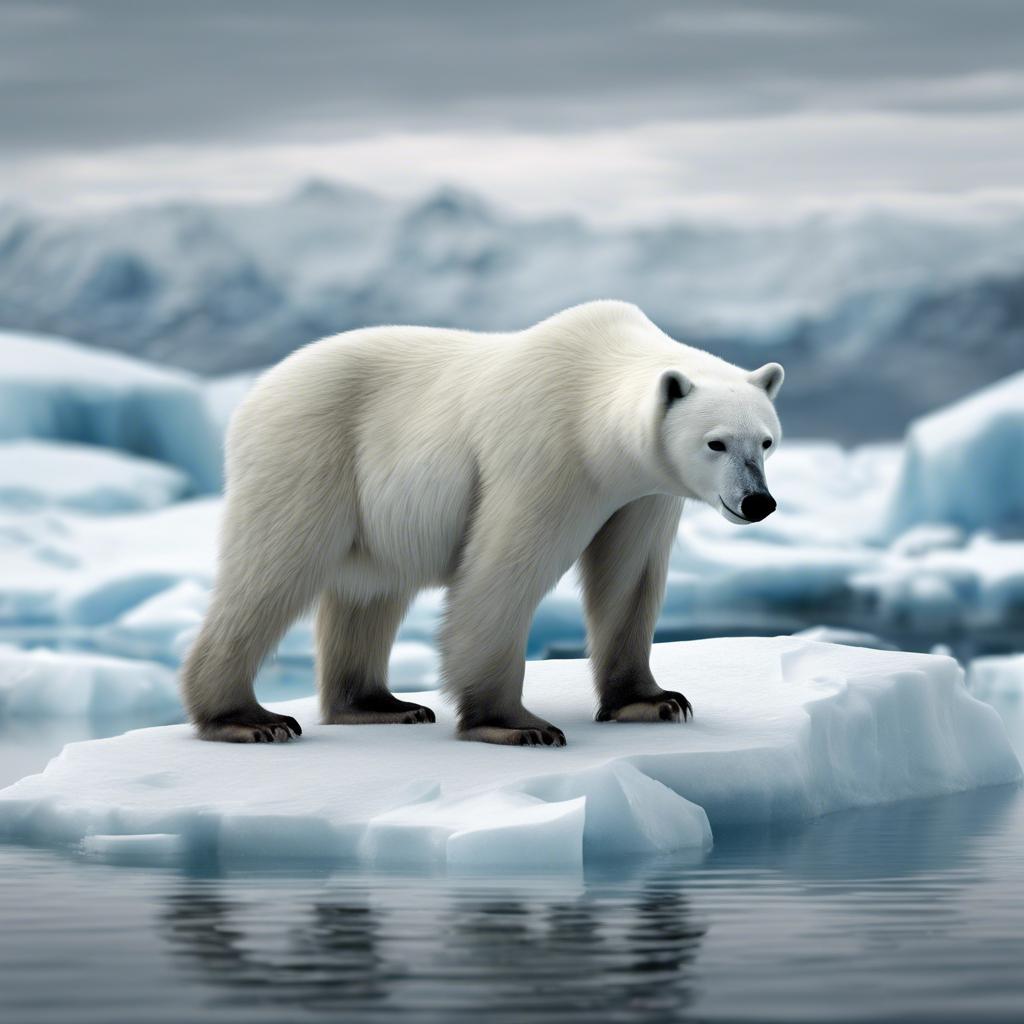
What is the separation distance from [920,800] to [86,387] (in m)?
24.7

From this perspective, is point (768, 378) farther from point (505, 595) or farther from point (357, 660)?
point (357, 660)

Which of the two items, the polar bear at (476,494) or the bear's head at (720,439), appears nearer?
the bear's head at (720,439)

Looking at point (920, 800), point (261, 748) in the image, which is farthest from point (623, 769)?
point (920, 800)

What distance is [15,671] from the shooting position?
1570 centimetres

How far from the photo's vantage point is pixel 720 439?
717cm

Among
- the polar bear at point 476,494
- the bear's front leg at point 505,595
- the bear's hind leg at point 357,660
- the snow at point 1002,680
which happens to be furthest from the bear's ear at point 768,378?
the snow at point 1002,680

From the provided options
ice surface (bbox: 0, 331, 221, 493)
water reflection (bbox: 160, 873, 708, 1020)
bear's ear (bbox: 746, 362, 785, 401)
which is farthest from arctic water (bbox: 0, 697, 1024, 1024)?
ice surface (bbox: 0, 331, 221, 493)

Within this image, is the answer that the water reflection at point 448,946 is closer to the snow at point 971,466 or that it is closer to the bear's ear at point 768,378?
the bear's ear at point 768,378

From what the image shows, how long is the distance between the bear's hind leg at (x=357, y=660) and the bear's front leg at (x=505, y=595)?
877 millimetres

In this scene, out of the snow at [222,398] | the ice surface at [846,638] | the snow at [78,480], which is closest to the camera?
the ice surface at [846,638]

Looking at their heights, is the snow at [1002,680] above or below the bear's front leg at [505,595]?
below

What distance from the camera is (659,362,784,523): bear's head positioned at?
711 centimetres

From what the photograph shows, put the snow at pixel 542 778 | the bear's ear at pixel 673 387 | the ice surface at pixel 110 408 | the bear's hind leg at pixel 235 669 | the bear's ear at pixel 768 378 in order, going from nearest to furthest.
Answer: the snow at pixel 542 778, the bear's ear at pixel 673 387, the bear's ear at pixel 768 378, the bear's hind leg at pixel 235 669, the ice surface at pixel 110 408

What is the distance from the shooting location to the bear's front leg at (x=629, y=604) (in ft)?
26.5
